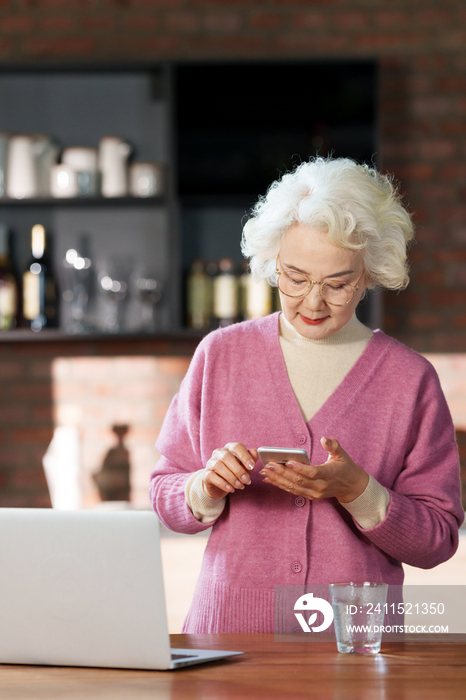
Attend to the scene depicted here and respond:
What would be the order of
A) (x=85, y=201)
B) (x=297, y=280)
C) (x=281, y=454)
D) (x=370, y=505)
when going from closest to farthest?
1. (x=281, y=454)
2. (x=370, y=505)
3. (x=297, y=280)
4. (x=85, y=201)

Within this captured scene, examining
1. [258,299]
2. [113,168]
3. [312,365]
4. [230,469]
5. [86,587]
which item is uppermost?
[113,168]

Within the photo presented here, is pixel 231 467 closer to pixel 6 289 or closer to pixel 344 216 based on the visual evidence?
pixel 344 216

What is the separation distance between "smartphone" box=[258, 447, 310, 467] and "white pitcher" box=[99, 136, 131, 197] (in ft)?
6.39

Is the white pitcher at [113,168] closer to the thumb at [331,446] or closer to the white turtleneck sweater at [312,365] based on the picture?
the white turtleneck sweater at [312,365]

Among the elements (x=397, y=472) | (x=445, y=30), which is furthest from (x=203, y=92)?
(x=397, y=472)

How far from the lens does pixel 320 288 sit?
1453mm

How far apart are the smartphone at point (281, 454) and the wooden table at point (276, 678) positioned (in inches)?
10.7

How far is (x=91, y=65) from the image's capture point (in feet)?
9.59

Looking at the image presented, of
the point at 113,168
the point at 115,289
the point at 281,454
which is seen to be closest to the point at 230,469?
the point at 281,454

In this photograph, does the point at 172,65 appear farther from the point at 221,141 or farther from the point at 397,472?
the point at 397,472

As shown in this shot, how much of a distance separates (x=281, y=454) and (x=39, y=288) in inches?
78.7

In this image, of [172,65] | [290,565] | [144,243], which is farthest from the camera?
[144,243]

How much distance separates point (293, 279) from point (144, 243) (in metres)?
1.70

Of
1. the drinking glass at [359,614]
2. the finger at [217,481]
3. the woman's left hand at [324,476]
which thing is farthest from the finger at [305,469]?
the drinking glass at [359,614]
